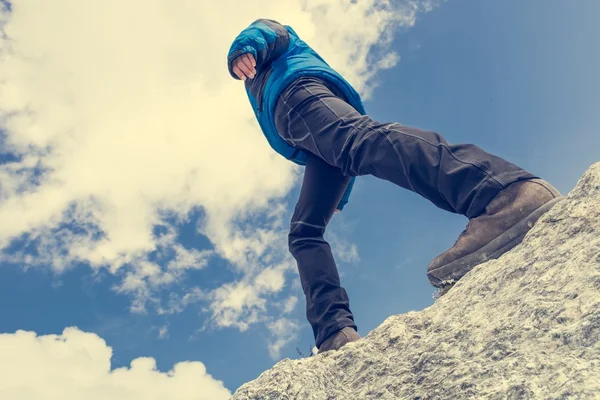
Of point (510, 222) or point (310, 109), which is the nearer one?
point (510, 222)

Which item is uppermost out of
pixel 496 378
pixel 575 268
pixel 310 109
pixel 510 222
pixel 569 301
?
pixel 310 109

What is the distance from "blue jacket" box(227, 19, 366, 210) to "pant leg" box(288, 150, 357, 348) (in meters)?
0.30

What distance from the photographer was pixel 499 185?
2.70 metres

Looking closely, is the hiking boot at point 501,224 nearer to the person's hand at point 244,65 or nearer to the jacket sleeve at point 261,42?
the person's hand at point 244,65

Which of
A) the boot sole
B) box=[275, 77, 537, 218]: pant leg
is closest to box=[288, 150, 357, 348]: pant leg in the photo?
box=[275, 77, 537, 218]: pant leg

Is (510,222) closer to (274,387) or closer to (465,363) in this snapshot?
(465,363)

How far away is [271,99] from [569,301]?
8.63 ft

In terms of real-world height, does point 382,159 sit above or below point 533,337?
above

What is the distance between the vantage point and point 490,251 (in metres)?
2.83

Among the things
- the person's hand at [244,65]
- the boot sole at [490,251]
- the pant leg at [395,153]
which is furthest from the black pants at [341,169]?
the person's hand at [244,65]

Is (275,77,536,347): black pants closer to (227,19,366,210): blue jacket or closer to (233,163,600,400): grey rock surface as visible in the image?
(227,19,366,210): blue jacket

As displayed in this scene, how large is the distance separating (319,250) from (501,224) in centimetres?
157

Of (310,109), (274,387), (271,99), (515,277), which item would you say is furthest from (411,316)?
(271,99)

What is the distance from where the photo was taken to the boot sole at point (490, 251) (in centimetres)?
268
